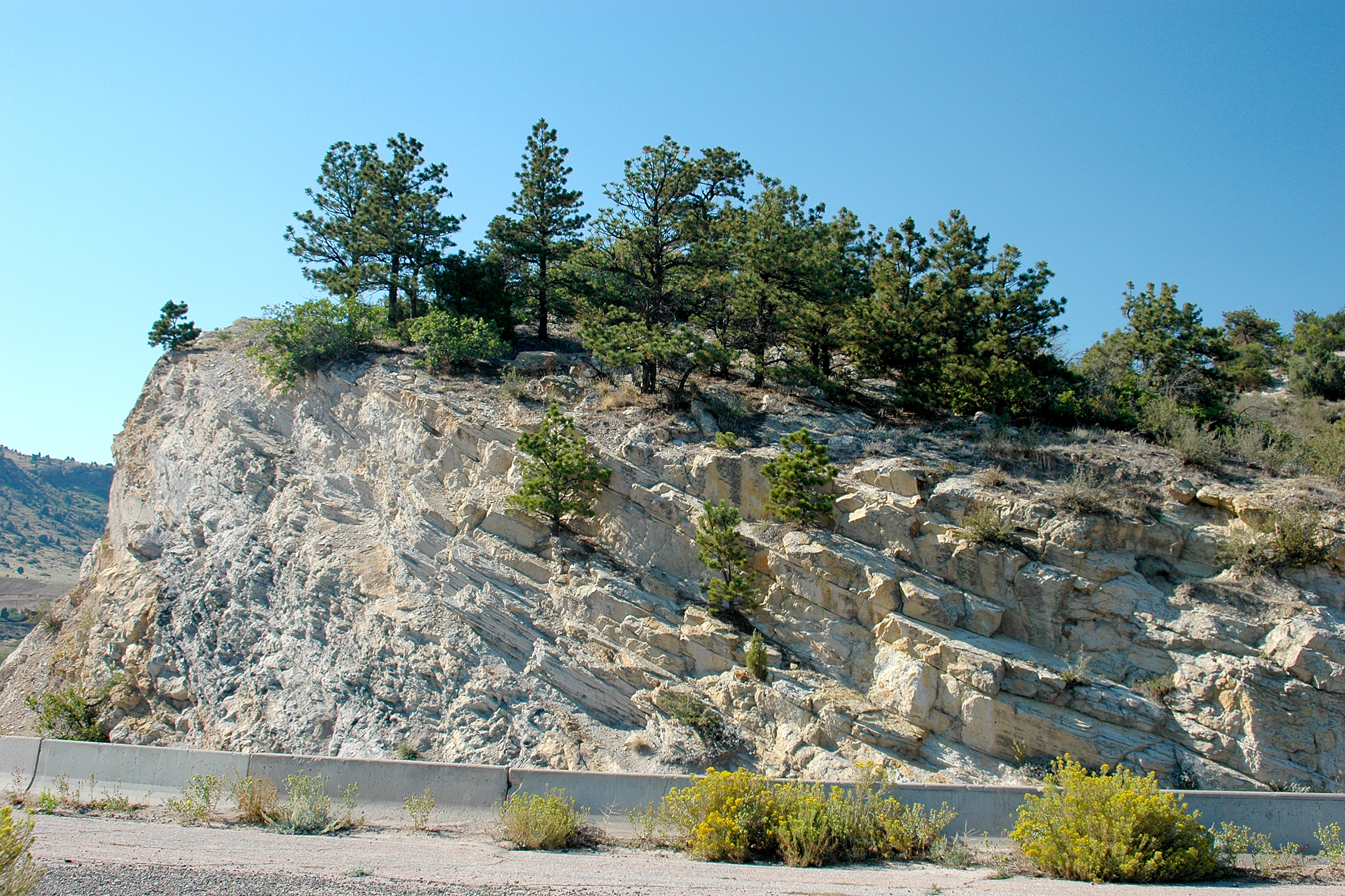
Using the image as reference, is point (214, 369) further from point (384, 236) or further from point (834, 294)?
point (834, 294)

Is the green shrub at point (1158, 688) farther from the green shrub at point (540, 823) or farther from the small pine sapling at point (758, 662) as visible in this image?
the green shrub at point (540, 823)

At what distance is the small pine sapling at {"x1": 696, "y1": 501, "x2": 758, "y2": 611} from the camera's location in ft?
52.4

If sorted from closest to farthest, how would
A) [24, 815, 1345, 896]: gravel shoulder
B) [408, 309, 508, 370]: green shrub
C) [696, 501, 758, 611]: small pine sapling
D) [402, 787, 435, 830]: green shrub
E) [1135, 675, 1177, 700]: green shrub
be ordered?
[24, 815, 1345, 896]: gravel shoulder
[402, 787, 435, 830]: green shrub
[1135, 675, 1177, 700]: green shrub
[696, 501, 758, 611]: small pine sapling
[408, 309, 508, 370]: green shrub

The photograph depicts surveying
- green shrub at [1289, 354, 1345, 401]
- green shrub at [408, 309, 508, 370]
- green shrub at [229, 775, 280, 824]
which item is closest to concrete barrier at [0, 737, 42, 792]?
green shrub at [229, 775, 280, 824]

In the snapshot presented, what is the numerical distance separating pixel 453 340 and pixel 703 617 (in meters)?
11.4

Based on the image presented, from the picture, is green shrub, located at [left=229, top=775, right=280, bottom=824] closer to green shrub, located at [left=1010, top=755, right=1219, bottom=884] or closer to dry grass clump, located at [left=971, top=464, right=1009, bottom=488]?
green shrub, located at [left=1010, top=755, right=1219, bottom=884]

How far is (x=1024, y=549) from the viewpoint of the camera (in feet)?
52.8

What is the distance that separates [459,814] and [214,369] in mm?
21606

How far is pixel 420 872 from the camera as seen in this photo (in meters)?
7.59

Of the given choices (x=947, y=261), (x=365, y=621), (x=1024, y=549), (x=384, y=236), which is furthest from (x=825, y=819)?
(x=384, y=236)

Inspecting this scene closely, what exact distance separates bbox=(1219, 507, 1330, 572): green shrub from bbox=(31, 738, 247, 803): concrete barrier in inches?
706

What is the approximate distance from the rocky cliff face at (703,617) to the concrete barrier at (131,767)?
4181 mm

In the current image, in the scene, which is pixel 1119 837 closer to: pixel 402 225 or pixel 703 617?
pixel 703 617

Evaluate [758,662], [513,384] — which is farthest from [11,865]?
[513,384]
